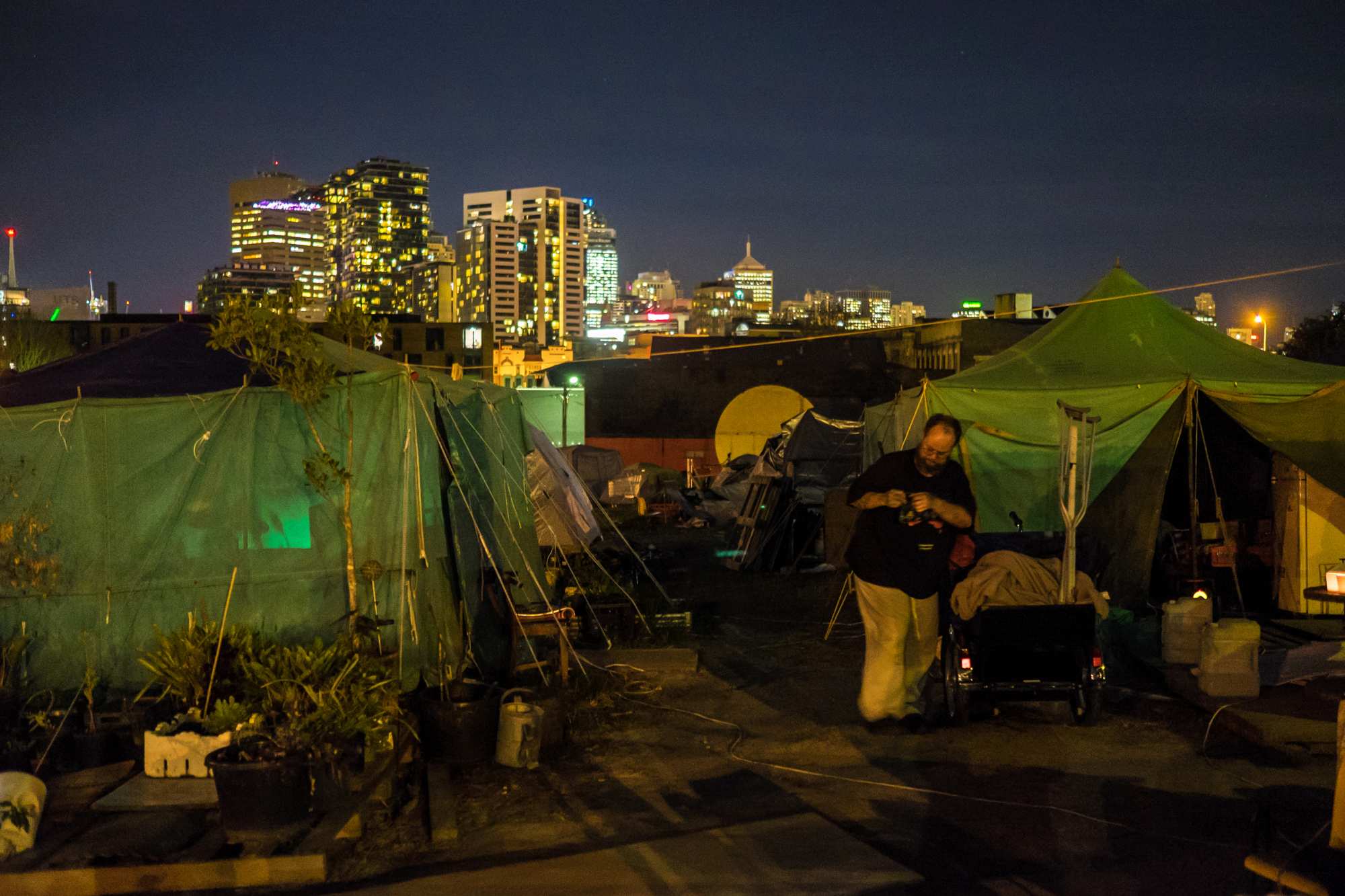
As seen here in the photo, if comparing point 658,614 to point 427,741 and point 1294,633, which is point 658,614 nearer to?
point 427,741

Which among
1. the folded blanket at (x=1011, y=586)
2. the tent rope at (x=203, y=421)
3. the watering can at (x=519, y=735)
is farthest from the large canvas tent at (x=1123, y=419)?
the tent rope at (x=203, y=421)

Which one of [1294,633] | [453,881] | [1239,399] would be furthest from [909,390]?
[453,881]

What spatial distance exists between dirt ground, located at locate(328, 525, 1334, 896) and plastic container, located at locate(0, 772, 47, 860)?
4.91 feet

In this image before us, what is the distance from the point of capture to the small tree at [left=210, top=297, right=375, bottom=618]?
7.86 metres

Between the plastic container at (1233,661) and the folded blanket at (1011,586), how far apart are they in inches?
36.1

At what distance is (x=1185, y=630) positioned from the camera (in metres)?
9.53

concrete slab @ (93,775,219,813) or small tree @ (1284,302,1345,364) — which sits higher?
small tree @ (1284,302,1345,364)

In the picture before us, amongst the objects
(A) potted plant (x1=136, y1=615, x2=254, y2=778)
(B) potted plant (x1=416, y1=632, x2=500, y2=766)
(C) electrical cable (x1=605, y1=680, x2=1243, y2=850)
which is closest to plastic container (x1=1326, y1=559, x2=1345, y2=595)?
(C) electrical cable (x1=605, y1=680, x2=1243, y2=850)

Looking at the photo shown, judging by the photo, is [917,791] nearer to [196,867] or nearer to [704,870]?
[704,870]

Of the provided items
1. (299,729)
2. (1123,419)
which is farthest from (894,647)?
(1123,419)

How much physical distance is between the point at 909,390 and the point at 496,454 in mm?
4804

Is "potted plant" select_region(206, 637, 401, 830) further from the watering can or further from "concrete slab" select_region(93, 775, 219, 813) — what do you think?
the watering can

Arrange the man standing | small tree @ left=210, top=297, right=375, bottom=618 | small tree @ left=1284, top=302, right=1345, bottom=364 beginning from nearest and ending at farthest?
the man standing, small tree @ left=210, top=297, right=375, bottom=618, small tree @ left=1284, top=302, right=1345, bottom=364

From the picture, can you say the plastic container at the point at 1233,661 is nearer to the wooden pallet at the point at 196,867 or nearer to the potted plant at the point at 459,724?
the potted plant at the point at 459,724
